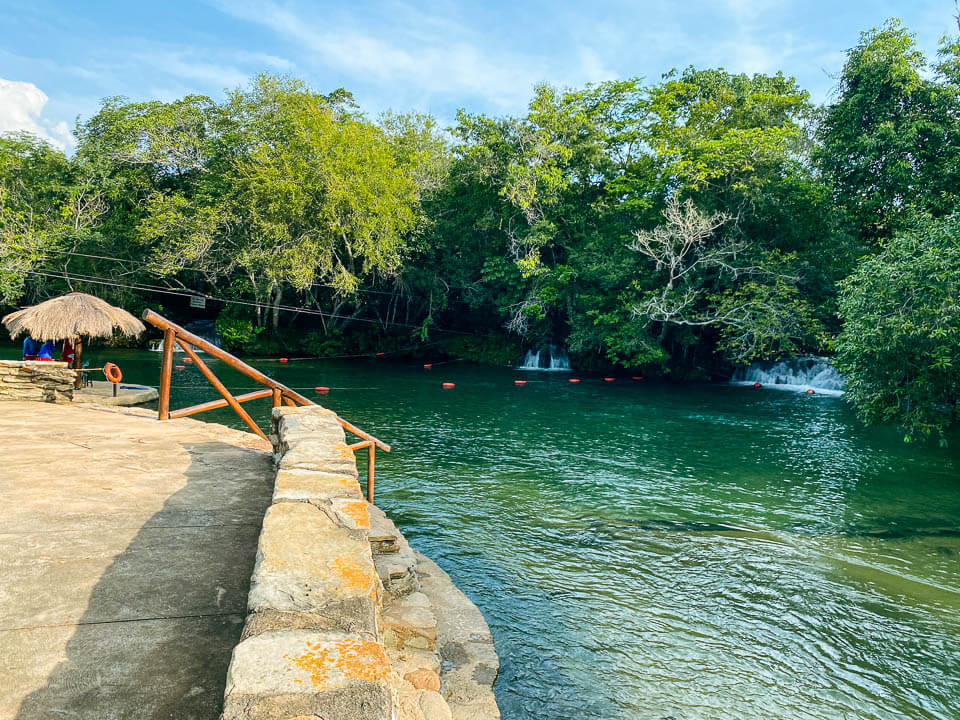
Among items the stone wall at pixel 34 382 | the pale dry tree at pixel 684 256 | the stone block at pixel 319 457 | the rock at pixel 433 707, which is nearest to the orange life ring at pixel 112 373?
the stone wall at pixel 34 382

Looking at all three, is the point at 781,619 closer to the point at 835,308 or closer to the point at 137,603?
the point at 137,603

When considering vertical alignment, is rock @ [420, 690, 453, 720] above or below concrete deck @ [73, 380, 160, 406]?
below

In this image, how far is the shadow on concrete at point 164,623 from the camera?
2217 millimetres

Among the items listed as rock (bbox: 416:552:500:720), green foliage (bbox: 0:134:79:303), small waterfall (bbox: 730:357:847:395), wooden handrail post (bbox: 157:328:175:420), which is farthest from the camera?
green foliage (bbox: 0:134:79:303)

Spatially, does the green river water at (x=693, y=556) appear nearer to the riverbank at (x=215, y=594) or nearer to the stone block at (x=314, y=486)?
the riverbank at (x=215, y=594)

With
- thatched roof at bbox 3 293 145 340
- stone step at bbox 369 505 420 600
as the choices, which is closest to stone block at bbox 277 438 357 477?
stone step at bbox 369 505 420 600

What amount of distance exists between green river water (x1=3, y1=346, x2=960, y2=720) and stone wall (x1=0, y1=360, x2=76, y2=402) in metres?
4.00

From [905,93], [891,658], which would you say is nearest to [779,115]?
[905,93]

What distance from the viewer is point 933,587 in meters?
6.80

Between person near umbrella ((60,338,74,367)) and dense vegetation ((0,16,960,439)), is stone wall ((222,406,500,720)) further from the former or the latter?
dense vegetation ((0,16,960,439))

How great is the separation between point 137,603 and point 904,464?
13.8 meters

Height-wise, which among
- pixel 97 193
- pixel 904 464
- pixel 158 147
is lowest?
pixel 904 464

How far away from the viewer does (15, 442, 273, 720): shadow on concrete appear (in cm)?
222

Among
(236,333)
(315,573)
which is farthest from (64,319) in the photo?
(236,333)
